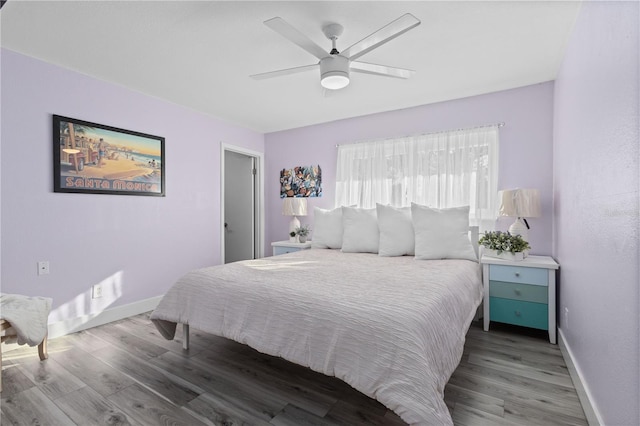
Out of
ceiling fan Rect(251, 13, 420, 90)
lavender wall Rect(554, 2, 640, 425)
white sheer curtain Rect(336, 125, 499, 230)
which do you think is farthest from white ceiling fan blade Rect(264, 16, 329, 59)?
white sheer curtain Rect(336, 125, 499, 230)

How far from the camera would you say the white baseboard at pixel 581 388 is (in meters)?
1.41

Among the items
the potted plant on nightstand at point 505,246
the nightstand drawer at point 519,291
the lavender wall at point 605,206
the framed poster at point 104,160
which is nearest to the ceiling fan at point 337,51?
the lavender wall at point 605,206

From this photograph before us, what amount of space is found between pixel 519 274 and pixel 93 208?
3992mm

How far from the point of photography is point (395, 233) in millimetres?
3062

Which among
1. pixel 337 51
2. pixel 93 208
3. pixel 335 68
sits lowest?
pixel 93 208

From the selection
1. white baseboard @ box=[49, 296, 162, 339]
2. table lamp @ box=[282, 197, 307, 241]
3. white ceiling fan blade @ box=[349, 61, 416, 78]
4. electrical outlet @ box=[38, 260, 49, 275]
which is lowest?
white baseboard @ box=[49, 296, 162, 339]

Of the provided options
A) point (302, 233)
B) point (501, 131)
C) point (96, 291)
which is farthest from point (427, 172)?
point (96, 291)

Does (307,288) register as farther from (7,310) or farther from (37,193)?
(37,193)

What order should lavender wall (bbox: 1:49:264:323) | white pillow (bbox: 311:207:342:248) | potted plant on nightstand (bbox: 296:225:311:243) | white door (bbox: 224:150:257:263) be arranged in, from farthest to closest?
white door (bbox: 224:150:257:263)
potted plant on nightstand (bbox: 296:225:311:243)
white pillow (bbox: 311:207:342:248)
lavender wall (bbox: 1:49:264:323)

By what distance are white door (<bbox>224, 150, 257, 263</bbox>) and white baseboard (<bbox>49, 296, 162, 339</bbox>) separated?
1760mm

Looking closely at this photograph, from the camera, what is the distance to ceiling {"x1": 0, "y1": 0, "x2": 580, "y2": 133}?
6.17 ft

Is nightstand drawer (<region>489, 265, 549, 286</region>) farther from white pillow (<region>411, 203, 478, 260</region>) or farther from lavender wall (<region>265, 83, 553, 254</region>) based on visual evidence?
lavender wall (<region>265, 83, 553, 254</region>)

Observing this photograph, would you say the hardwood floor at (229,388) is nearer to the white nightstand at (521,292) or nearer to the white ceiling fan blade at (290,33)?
the white nightstand at (521,292)

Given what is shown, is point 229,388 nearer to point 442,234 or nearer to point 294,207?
point 442,234
